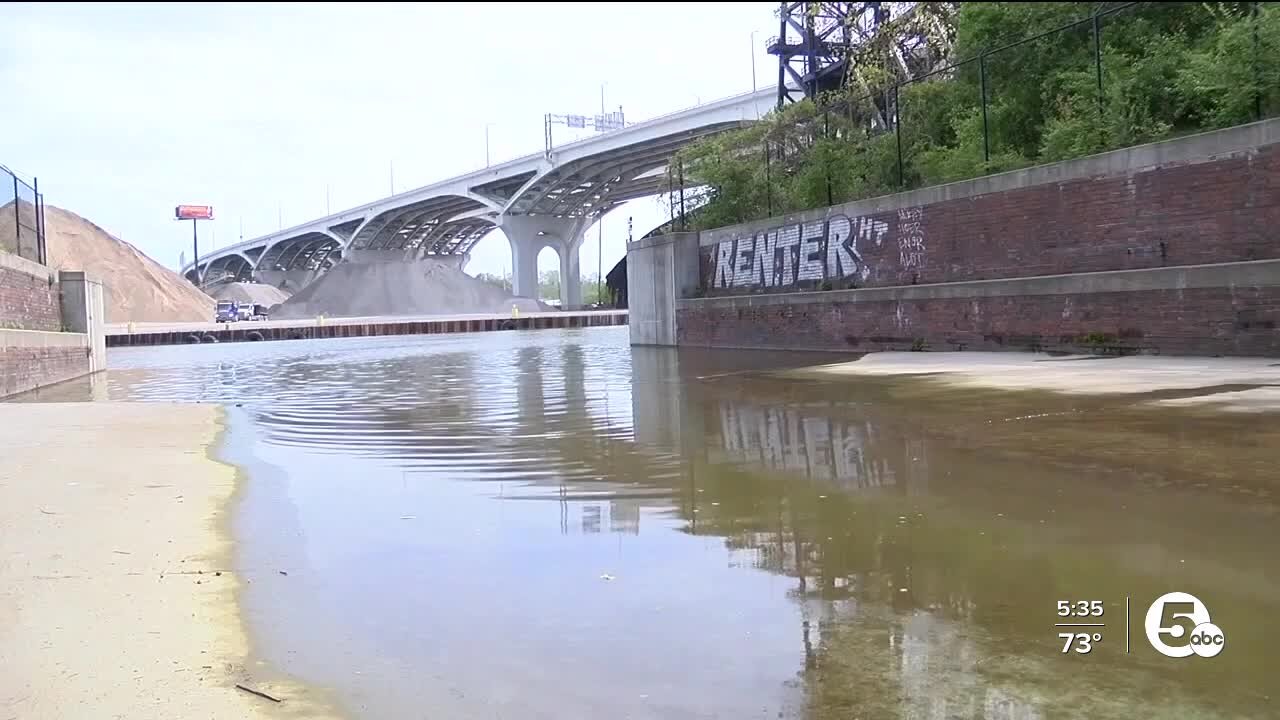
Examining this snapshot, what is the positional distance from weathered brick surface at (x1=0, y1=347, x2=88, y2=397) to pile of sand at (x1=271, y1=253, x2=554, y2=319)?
305 ft

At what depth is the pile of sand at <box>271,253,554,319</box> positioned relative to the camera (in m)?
124

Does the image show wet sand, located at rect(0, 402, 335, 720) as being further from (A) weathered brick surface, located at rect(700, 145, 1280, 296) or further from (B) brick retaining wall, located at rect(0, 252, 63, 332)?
(A) weathered brick surface, located at rect(700, 145, 1280, 296)

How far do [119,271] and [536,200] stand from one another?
43.4 metres

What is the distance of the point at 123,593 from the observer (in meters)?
5.58

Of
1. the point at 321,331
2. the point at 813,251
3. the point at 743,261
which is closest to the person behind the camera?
the point at 813,251

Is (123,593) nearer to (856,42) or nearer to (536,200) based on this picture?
(856,42)

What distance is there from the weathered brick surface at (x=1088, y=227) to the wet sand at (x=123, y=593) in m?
16.2

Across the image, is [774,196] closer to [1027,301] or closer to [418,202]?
[1027,301]

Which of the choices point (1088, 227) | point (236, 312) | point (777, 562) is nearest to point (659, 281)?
point (1088, 227)

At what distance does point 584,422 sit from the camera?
43.3ft

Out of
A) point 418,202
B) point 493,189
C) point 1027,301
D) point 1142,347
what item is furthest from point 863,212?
point 418,202

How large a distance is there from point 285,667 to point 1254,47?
20477mm

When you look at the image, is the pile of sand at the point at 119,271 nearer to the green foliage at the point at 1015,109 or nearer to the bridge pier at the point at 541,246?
the bridge pier at the point at 541,246

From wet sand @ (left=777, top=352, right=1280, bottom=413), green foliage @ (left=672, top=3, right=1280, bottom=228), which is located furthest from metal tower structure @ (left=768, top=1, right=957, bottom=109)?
wet sand @ (left=777, top=352, right=1280, bottom=413)
